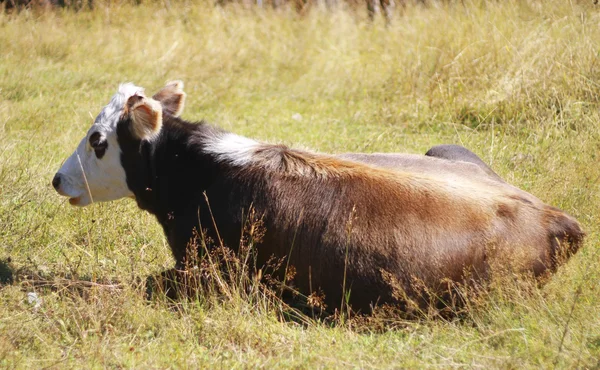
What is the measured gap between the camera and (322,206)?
5.33 metres

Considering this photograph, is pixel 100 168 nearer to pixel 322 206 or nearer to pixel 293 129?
pixel 322 206

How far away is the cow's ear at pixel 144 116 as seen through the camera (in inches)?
221

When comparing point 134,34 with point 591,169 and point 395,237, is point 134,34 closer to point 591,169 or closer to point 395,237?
point 591,169

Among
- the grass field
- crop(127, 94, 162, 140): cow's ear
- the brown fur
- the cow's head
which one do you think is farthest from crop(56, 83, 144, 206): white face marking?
the brown fur

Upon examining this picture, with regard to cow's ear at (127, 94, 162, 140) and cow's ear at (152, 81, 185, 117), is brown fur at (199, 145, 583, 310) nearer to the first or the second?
cow's ear at (127, 94, 162, 140)

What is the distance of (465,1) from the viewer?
462 inches

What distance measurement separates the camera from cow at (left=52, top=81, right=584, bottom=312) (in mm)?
5117

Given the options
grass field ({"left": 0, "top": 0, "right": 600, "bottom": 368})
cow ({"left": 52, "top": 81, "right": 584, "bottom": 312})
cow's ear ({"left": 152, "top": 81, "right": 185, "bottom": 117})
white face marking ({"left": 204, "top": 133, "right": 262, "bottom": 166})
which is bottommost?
grass field ({"left": 0, "top": 0, "right": 600, "bottom": 368})

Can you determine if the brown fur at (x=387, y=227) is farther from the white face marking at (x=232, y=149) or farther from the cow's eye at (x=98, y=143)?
the cow's eye at (x=98, y=143)

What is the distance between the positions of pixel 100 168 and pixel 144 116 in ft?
1.87

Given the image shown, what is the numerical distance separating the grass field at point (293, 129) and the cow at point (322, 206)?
25 centimetres

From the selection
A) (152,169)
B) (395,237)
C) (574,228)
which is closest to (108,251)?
(152,169)

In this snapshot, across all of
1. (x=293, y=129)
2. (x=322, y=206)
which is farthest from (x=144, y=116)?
(x=293, y=129)

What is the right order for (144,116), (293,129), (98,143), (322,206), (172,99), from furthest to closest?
(293,129) → (172,99) → (98,143) → (144,116) → (322,206)
